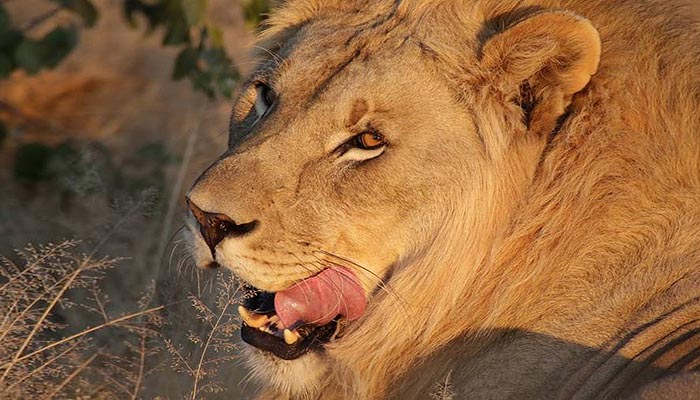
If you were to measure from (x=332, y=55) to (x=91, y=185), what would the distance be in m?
2.03

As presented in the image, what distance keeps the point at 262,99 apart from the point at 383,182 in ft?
1.84

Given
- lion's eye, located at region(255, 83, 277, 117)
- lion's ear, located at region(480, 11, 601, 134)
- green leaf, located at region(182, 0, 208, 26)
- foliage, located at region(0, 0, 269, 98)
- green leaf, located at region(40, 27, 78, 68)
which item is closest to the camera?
lion's ear, located at region(480, 11, 601, 134)

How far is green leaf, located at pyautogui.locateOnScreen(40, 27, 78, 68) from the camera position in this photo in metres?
5.33

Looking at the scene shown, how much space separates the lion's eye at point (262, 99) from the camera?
11.2 ft

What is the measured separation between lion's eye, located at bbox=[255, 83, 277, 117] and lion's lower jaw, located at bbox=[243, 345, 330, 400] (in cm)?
71

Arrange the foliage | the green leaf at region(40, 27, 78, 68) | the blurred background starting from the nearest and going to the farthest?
the blurred background, the foliage, the green leaf at region(40, 27, 78, 68)

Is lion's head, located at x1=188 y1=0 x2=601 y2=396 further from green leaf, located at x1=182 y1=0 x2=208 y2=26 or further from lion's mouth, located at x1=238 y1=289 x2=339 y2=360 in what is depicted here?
green leaf, located at x1=182 y1=0 x2=208 y2=26

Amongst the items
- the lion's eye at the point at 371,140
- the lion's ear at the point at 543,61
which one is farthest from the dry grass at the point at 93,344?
the lion's ear at the point at 543,61

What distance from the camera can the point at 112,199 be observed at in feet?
18.2

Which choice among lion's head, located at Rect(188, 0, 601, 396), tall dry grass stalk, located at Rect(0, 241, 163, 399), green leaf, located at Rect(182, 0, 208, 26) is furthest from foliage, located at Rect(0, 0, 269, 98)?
lion's head, located at Rect(188, 0, 601, 396)

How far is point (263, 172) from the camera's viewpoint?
10.2 ft

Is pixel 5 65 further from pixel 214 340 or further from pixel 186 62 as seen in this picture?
pixel 214 340

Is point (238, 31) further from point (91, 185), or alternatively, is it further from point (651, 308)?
point (651, 308)

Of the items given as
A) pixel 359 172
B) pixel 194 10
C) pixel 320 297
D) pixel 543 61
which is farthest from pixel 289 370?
pixel 194 10
